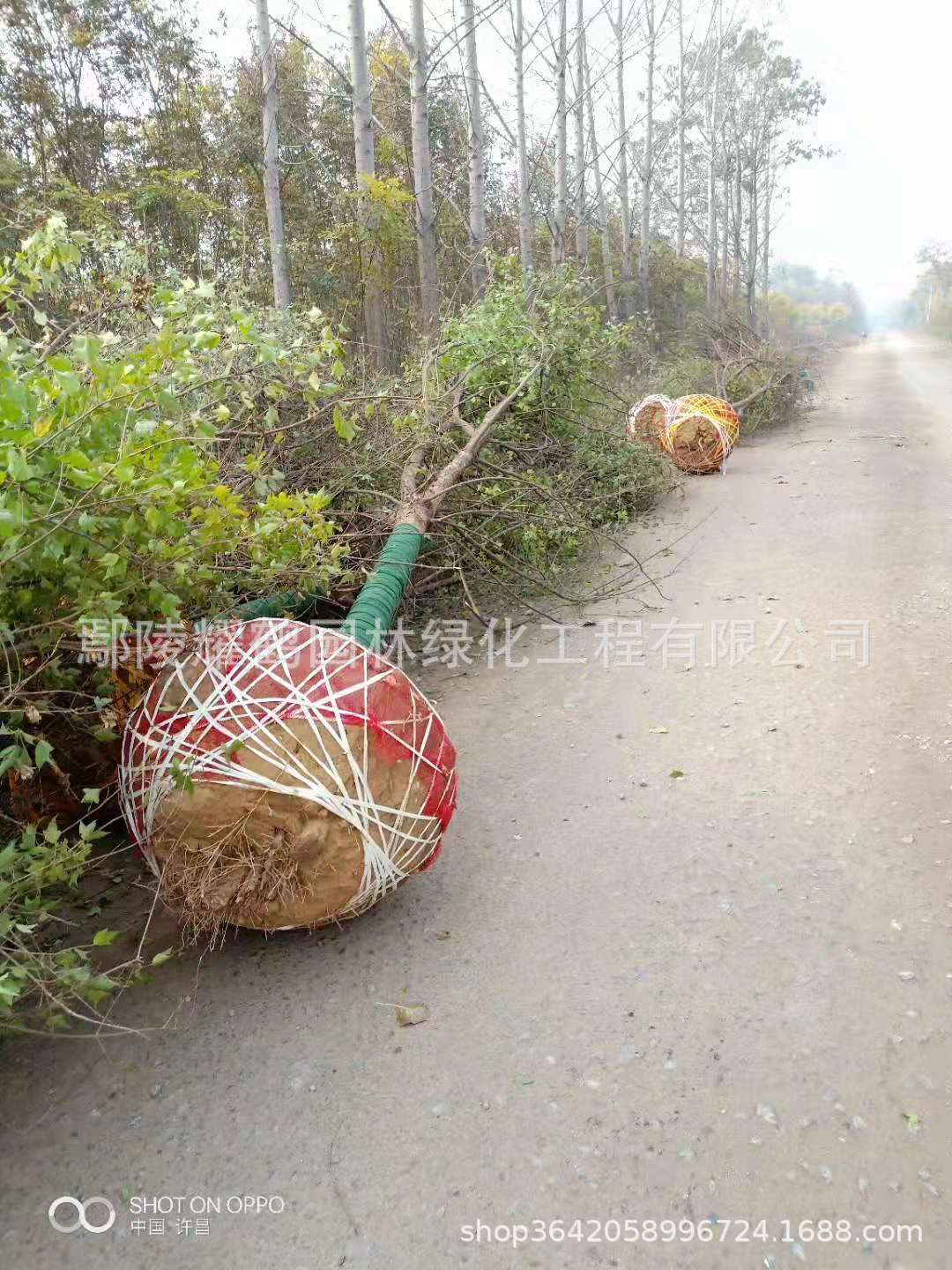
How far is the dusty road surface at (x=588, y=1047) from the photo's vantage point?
5.99ft

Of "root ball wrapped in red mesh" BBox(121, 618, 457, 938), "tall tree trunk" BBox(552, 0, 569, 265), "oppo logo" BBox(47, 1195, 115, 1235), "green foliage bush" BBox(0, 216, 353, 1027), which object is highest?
"tall tree trunk" BBox(552, 0, 569, 265)

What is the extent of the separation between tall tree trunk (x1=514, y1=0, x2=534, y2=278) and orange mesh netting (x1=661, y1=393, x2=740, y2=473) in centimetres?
367

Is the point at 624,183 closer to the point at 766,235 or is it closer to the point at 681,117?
the point at 681,117

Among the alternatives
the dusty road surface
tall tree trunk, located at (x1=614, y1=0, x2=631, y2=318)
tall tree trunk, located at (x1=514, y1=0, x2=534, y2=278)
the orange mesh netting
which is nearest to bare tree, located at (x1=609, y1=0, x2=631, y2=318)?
tall tree trunk, located at (x1=614, y1=0, x2=631, y2=318)

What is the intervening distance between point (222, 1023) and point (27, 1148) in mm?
505

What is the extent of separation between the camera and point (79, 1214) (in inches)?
73.4

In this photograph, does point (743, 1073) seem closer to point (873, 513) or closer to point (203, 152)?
point (873, 513)

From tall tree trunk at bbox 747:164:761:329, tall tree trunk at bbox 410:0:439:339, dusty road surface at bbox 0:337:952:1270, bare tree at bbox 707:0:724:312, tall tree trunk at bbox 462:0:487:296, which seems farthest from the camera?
tall tree trunk at bbox 747:164:761:329

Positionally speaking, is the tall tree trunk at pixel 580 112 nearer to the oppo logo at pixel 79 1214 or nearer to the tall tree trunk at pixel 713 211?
the tall tree trunk at pixel 713 211

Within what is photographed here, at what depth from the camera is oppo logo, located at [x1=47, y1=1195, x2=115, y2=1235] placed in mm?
1838

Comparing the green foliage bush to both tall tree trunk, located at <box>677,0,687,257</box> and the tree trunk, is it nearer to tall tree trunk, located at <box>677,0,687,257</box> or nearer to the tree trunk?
tall tree trunk, located at <box>677,0,687,257</box>

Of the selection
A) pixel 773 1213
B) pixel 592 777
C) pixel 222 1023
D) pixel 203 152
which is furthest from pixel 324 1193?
pixel 203 152

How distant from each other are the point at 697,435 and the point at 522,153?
590cm

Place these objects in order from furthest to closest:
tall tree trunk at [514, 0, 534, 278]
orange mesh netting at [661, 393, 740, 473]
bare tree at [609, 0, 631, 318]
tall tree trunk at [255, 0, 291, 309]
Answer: bare tree at [609, 0, 631, 318], tall tree trunk at [514, 0, 534, 278], orange mesh netting at [661, 393, 740, 473], tall tree trunk at [255, 0, 291, 309]
